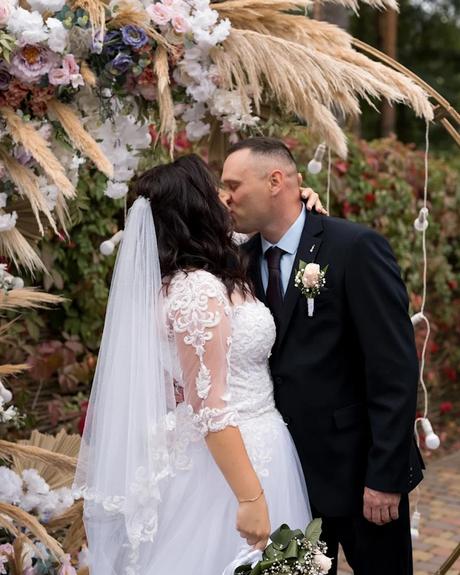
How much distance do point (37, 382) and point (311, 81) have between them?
243 cm

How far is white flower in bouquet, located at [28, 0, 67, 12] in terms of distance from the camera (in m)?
2.59

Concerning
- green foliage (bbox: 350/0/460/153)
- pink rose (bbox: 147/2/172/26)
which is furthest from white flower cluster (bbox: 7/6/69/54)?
green foliage (bbox: 350/0/460/153)

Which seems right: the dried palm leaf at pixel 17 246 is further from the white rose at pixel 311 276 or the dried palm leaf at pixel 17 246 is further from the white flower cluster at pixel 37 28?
the white rose at pixel 311 276

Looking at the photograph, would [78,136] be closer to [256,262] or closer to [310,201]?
[256,262]

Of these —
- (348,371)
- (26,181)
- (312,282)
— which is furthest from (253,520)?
(26,181)

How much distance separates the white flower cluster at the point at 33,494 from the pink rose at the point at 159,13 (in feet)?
5.47

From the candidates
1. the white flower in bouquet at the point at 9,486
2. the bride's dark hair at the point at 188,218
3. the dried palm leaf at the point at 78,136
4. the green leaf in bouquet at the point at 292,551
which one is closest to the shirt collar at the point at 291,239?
the bride's dark hair at the point at 188,218

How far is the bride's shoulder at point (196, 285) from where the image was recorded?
93.9 inches

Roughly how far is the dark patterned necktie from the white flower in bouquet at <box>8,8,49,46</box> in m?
1.06

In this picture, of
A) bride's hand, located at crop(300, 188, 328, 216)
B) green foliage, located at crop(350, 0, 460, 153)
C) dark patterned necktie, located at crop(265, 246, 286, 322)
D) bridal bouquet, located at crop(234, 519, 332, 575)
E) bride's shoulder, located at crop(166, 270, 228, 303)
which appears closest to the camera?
bridal bouquet, located at crop(234, 519, 332, 575)

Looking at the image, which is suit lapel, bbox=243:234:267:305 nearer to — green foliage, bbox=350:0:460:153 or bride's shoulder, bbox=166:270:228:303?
bride's shoulder, bbox=166:270:228:303

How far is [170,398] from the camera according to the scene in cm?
256

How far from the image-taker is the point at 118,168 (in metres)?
3.11

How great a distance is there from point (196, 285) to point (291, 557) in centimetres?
82
